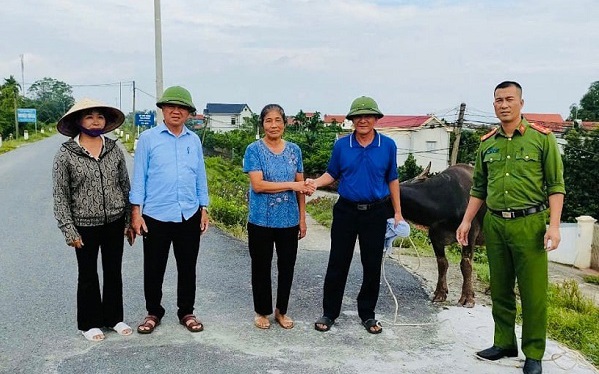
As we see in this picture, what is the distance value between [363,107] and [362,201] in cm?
71

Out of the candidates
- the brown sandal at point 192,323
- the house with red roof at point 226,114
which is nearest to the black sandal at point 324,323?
the brown sandal at point 192,323

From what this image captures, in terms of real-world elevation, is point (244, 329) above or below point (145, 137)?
below

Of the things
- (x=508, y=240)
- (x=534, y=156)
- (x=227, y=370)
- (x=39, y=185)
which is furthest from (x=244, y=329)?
(x=39, y=185)

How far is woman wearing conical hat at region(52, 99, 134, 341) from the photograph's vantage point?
12.5ft

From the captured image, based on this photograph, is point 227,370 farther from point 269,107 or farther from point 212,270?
point 212,270

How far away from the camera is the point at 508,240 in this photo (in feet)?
12.2

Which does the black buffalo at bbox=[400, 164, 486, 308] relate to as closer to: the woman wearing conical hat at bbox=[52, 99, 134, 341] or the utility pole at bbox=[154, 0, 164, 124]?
the woman wearing conical hat at bbox=[52, 99, 134, 341]

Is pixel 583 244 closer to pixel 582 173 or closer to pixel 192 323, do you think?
pixel 582 173

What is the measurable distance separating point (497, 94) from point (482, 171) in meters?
0.59

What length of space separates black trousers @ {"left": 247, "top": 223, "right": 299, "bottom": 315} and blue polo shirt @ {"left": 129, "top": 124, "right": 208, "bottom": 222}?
1.88ft

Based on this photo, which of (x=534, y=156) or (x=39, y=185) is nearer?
(x=534, y=156)

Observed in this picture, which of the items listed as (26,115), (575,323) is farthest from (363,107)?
(26,115)

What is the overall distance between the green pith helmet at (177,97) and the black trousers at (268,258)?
40.3 inches

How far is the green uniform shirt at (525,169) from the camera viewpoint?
3607 mm
